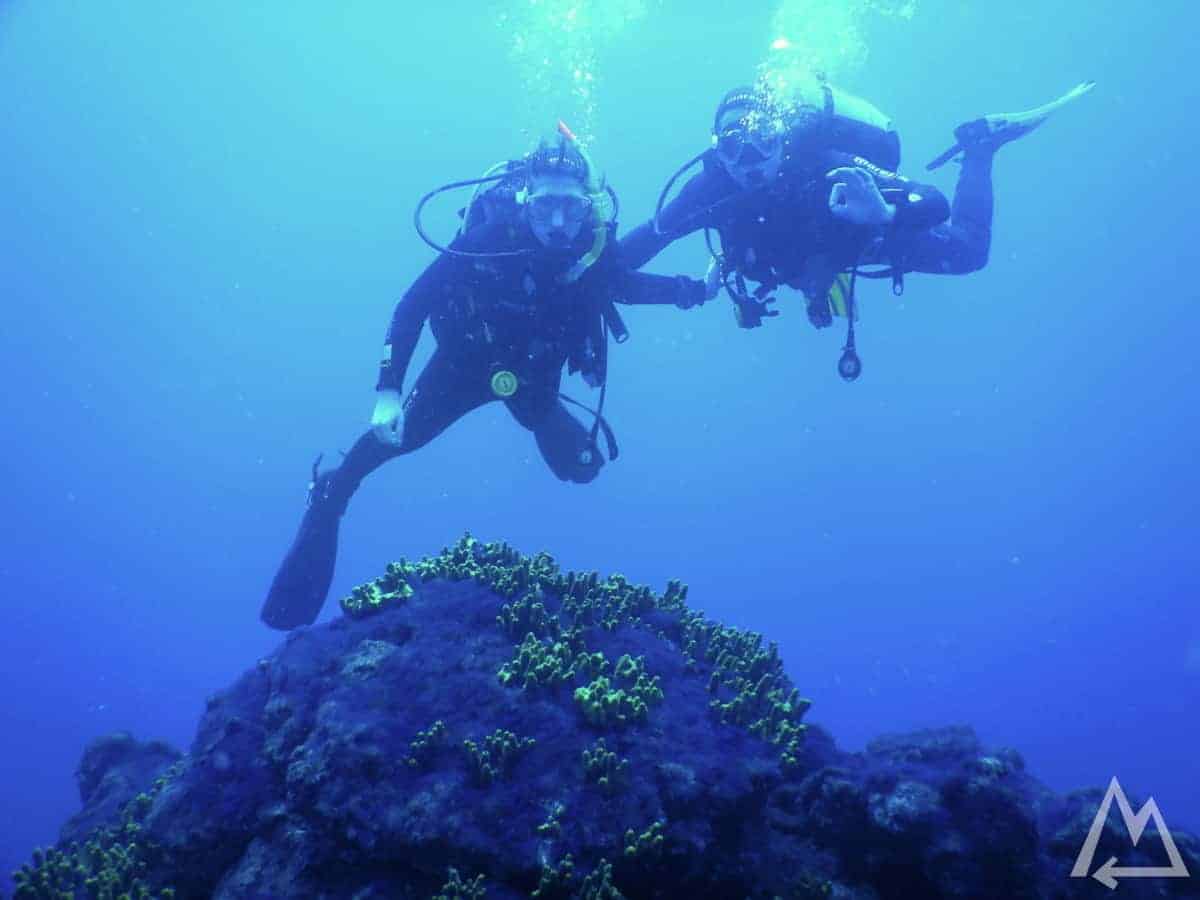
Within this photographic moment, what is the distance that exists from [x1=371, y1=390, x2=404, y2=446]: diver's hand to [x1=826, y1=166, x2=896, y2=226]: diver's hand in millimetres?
4890

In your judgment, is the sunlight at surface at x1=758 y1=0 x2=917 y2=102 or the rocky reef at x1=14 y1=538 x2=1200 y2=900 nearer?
the rocky reef at x1=14 y1=538 x2=1200 y2=900

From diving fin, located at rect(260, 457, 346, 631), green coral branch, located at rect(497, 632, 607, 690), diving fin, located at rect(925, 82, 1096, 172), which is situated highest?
diving fin, located at rect(925, 82, 1096, 172)

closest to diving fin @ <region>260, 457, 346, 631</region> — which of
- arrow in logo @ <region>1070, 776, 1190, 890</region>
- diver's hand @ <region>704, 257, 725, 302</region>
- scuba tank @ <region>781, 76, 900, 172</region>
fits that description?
diver's hand @ <region>704, 257, 725, 302</region>

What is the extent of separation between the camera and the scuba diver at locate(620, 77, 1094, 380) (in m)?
7.15

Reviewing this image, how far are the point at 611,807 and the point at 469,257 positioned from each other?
562cm

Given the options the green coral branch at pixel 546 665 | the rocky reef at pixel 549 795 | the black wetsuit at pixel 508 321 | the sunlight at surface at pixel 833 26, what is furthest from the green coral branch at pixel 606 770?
the sunlight at surface at pixel 833 26

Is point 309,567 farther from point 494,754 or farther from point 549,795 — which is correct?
point 549,795

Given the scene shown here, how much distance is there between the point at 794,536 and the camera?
85.6 m

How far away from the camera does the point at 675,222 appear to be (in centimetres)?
862

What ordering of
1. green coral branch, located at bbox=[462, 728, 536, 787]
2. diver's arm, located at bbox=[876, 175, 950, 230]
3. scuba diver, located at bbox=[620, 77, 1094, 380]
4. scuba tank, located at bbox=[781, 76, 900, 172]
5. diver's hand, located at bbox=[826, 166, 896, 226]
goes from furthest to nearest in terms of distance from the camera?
scuba tank, located at bbox=[781, 76, 900, 172] → scuba diver, located at bbox=[620, 77, 1094, 380] → diver's arm, located at bbox=[876, 175, 950, 230] → diver's hand, located at bbox=[826, 166, 896, 226] → green coral branch, located at bbox=[462, 728, 536, 787]

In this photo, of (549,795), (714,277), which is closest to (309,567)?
(549,795)

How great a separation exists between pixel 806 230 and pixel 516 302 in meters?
3.34

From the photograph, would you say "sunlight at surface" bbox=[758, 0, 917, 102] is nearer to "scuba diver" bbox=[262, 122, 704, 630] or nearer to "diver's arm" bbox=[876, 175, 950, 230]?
"diver's arm" bbox=[876, 175, 950, 230]

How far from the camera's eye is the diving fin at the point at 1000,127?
32.1 feet
